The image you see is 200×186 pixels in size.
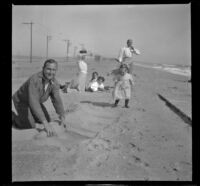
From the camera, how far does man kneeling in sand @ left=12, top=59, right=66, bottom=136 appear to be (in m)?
4.21

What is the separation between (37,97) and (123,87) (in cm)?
188

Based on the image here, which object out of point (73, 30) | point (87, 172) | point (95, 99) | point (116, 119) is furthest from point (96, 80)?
point (87, 172)

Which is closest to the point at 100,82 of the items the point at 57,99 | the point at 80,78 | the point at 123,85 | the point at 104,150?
the point at 80,78

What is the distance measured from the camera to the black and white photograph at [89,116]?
158 inches

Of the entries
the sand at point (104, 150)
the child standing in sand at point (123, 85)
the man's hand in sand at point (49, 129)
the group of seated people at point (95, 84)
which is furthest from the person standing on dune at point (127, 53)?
the man's hand in sand at point (49, 129)

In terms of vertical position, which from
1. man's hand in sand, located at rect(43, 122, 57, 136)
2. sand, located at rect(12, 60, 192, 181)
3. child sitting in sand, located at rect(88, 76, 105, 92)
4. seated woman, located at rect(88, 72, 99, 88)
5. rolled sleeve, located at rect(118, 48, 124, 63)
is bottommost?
sand, located at rect(12, 60, 192, 181)

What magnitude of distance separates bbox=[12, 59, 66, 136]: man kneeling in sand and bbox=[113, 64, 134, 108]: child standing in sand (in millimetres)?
1489

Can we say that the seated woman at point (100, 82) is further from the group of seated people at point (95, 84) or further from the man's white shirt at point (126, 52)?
the man's white shirt at point (126, 52)

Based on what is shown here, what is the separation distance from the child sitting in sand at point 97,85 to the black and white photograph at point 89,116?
135 cm

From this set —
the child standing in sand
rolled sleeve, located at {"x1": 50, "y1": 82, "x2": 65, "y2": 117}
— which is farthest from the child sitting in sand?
rolled sleeve, located at {"x1": 50, "y1": 82, "x2": 65, "y2": 117}

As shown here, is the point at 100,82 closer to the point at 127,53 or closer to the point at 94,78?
the point at 94,78

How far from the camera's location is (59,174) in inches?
156

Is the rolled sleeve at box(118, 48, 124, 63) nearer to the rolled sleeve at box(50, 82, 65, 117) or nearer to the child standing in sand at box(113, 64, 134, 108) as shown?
the child standing in sand at box(113, 64, 134, 108)
